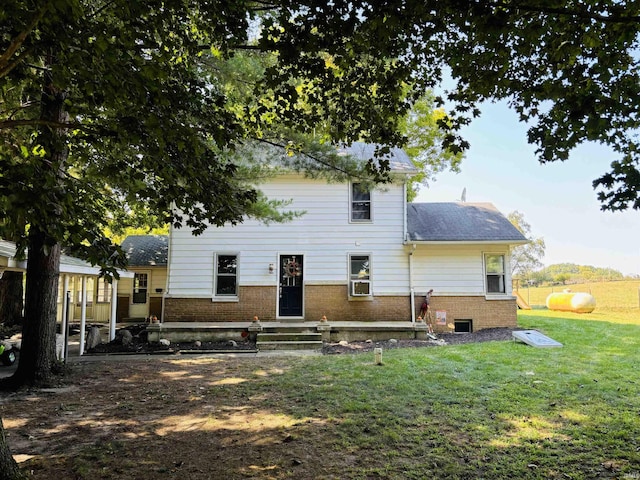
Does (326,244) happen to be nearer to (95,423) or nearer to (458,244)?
(458,244)

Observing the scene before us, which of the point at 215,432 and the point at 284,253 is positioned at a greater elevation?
the point at 284,253

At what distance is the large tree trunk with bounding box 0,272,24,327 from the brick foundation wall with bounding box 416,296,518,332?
46.9ft

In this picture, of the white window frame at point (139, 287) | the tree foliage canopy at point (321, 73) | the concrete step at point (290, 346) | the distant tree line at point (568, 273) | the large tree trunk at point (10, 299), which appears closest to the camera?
the tree foliage canopy at point (321, 73)

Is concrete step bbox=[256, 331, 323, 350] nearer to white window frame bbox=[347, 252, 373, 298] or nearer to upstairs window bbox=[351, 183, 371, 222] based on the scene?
white window frame bbox=[347, 252, 373, 298]

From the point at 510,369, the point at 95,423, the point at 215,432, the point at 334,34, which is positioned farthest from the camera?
the point at 510,369

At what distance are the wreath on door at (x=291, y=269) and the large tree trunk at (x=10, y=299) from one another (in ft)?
33.1

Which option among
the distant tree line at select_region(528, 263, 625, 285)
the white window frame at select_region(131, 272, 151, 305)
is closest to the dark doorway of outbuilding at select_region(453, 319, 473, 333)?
the white window frame at select_region(131, 272, 151, 305)

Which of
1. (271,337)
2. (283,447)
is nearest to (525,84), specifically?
(283,447)

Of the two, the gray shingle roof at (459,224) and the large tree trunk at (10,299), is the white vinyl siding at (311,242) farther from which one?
the large tree trunk at (10,299)

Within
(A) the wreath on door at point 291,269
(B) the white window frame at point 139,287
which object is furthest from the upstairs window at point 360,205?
(B) the white window frame at point 139,287

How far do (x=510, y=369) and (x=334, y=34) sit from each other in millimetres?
6534

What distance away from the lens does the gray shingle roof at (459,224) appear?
12945 millimetres

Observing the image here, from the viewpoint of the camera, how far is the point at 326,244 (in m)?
13.2

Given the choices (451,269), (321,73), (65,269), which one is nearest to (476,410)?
(321,73)
